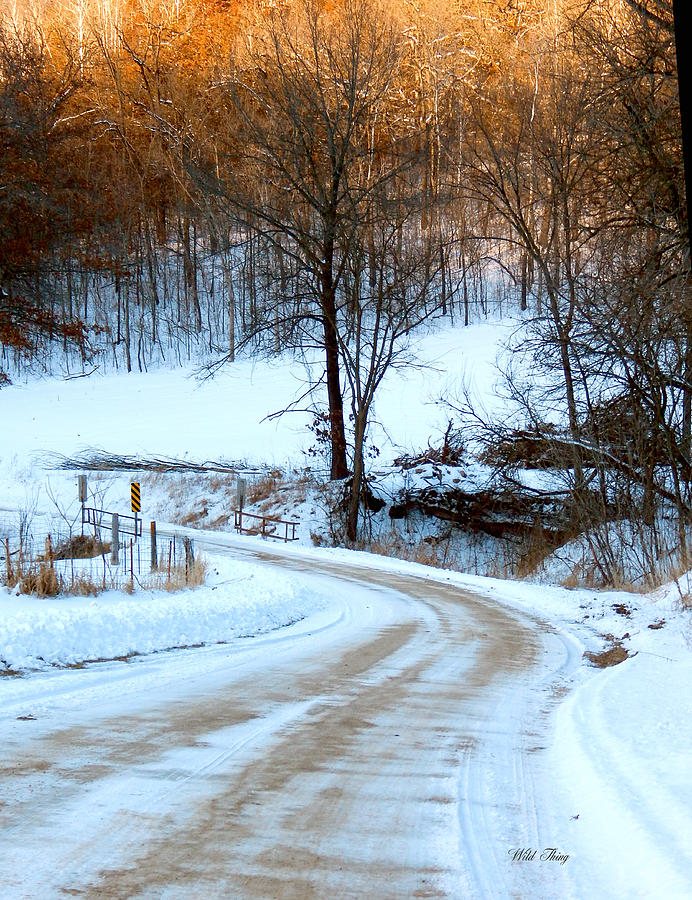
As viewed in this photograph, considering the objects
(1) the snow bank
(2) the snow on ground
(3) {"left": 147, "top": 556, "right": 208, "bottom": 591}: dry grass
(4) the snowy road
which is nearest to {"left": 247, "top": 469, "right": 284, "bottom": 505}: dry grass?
(2) the snow on ground

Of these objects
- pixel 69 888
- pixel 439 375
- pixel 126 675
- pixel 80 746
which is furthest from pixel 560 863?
pixel 439 375

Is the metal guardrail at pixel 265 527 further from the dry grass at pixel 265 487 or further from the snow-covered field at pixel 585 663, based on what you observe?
the snow-covered field at pixel 585 663

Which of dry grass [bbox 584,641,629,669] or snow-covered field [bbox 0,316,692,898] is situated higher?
snow-covered field [bbox 0,316,692,898]

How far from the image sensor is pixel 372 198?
94.6 feet

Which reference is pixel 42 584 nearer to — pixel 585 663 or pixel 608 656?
Result: pixel 585 663

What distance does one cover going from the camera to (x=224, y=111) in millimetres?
51375

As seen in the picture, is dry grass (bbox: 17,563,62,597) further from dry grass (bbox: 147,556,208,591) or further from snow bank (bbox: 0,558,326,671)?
dry grass (bbox: 147,556,208,591)

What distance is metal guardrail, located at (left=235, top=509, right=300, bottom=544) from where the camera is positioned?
2812 cm

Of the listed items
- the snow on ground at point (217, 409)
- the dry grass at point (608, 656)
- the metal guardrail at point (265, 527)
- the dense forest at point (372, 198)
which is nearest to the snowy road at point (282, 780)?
the dry grass at point (608, 656)

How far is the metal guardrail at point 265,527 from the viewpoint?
2812 centimetres

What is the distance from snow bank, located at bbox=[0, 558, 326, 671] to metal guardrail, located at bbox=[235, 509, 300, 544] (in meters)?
14.0

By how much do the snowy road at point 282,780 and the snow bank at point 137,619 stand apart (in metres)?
0.60

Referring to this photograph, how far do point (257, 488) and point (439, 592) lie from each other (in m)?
16.8

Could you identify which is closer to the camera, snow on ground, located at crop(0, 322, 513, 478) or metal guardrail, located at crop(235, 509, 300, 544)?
metal guardrail, located at crop(235, 509, 300, 544)
